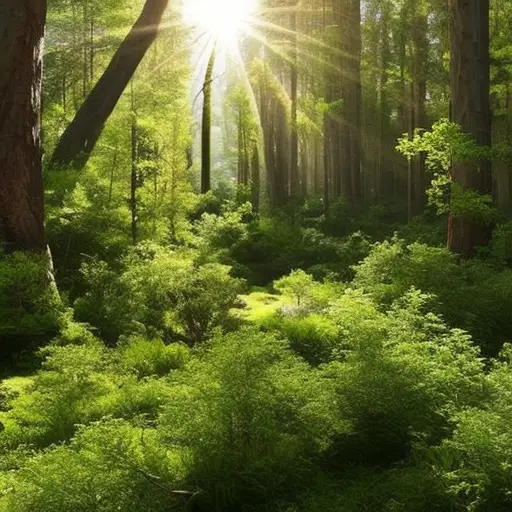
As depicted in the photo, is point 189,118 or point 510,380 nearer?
point 510,380

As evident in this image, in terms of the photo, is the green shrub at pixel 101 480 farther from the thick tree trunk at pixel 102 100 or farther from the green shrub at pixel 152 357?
the thick tree trunk at pixel 102 100

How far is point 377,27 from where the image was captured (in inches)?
1382

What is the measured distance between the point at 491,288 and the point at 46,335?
20.2ft

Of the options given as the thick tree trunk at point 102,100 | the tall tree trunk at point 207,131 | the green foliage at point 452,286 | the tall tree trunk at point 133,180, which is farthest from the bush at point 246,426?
the tall tree trunk at point 207,131

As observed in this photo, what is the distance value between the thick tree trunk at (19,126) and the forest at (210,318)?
0.10 feet

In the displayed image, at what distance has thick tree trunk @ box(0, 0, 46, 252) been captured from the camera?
9258 millimetres

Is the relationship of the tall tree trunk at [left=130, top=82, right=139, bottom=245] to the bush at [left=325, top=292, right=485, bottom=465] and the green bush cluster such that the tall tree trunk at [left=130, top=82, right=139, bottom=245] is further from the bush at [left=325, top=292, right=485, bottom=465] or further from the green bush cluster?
the bush at [left=325, top=292, right=485, bottom=465]

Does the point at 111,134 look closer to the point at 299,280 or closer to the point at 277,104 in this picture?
the point at 299,280

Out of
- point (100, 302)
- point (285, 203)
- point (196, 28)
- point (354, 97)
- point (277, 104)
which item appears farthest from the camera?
point (277, 104)

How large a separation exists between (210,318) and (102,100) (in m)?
5.74

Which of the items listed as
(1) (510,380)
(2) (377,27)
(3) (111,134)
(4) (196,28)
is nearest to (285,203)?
(4) (196,28)

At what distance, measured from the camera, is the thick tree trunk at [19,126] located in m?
9.26

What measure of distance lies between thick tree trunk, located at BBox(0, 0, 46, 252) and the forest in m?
0.03

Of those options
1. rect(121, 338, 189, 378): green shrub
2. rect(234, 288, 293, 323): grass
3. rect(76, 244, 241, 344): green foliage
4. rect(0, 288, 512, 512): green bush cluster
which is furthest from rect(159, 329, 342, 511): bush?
rect(234, 288, 293, 323): grass
